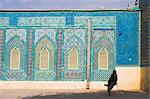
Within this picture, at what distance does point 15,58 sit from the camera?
17.0 meters

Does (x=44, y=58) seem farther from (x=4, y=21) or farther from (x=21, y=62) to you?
(x=4, y=21)

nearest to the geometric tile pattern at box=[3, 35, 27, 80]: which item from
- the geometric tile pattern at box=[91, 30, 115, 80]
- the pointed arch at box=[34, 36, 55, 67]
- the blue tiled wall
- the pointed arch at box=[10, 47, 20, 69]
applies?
the pointed arch at box=[10, 47, 20, 69]

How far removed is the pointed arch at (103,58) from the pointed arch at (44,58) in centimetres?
232

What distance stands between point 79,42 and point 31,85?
2897 mm

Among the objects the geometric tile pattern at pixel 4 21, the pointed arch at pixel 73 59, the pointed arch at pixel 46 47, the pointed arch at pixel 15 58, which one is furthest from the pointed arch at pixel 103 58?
the geometric tile pattern at pixel 4 21

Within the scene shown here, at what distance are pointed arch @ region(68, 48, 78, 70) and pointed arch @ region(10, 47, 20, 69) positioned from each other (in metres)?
2.33

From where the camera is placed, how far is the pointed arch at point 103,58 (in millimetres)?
16664

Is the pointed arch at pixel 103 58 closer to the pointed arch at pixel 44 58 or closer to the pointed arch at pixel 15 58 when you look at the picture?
the pointed arch at pixel 44 58

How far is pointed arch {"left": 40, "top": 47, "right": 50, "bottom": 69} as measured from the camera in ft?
55.5

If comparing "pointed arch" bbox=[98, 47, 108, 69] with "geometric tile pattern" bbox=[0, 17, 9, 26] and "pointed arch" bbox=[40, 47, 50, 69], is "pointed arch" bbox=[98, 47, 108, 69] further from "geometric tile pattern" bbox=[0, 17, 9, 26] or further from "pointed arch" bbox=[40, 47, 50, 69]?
"geometric tile pattern" bbox=[0, 17, 9, 26]

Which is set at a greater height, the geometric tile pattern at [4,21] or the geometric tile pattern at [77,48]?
the geometric tile pattern at [4,21]

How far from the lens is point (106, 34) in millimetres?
16672

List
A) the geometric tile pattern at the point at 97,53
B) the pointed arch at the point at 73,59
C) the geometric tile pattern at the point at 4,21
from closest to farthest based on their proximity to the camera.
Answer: the geometric tile pattern at the point at 97,53
the pointed arch at the point at 73,59
the geometric tile pattern at the point at 4,21

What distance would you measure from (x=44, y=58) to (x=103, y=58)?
8.70 feet
